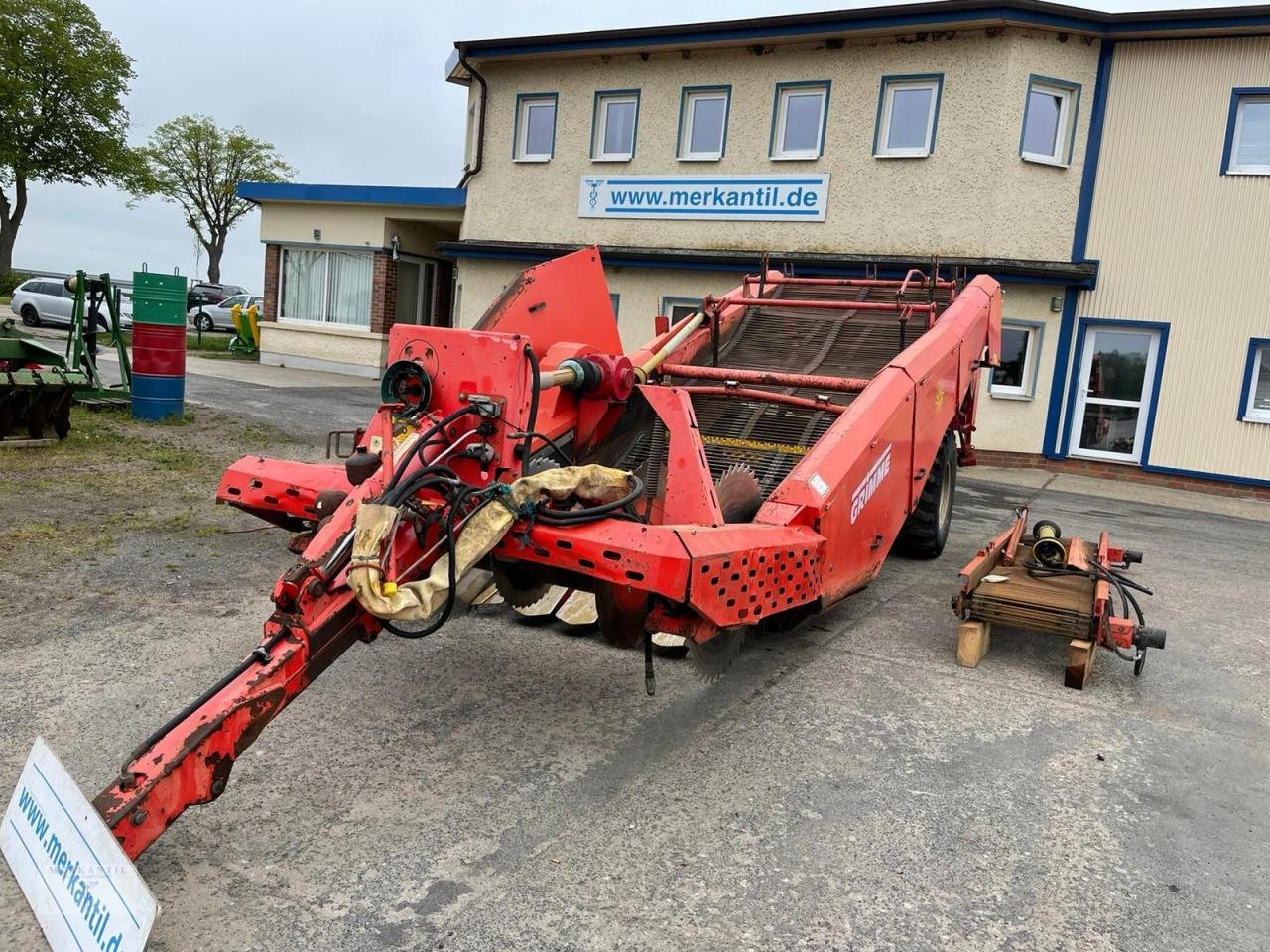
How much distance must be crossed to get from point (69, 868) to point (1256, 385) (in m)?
13.7

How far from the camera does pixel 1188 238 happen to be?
12422 millimetres

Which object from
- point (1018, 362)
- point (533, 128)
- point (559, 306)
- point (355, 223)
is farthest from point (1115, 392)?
point (355, 223)

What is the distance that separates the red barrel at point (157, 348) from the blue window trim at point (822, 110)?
8.33 m

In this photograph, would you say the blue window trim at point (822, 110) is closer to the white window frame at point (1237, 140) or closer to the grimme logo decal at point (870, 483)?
the white window frame at point (1237, 140)

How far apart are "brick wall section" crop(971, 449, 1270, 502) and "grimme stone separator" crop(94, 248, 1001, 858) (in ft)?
26.7

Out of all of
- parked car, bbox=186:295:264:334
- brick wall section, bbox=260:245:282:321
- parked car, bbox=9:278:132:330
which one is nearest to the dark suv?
parked car, bbox=186:295:264:334

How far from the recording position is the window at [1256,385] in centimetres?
1227

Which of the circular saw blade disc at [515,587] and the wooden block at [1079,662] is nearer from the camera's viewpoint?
the circular saw blade disc at [515,587]

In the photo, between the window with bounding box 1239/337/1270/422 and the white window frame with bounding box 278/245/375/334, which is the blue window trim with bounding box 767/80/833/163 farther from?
the white window frame with bounding box 278/245/375/334

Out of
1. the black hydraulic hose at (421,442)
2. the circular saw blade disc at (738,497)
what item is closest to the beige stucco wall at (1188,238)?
the circular saw blade disc at (738,497)

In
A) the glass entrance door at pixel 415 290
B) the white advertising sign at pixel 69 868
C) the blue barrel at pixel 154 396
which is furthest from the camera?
the glass entrance door at pixel 415 290

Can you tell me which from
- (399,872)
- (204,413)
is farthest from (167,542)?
(204,413)

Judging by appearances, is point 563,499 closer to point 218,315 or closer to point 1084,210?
point 1084,210

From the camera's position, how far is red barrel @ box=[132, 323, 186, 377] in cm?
1049
